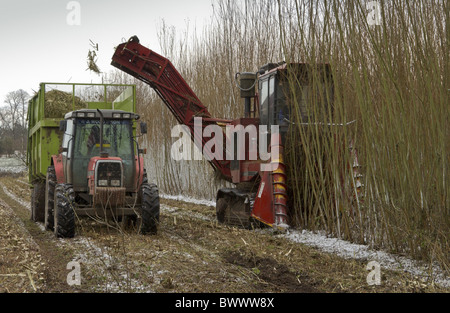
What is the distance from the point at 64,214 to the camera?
25.0ft

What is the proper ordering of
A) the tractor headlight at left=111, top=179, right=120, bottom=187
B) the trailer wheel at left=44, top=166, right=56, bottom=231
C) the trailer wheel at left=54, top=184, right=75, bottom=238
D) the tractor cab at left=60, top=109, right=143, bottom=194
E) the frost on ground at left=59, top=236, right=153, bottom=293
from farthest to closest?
the trailer wheel at left=44, top=166, right=56, bottom=231 < the tractor cab at left=60, top=109, right=143, bottom=194 < the tractor headlight at left=111, top=179, right=120, bottom=187 < the trailer wheel at left=54, top=184, right=75, bottom=238 < the frost on ground at left=59, top=236, right=153, bottom=293

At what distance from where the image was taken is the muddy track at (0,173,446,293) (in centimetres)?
490

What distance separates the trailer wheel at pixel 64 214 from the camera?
761 cm

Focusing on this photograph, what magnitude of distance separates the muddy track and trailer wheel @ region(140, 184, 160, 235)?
0.54ft

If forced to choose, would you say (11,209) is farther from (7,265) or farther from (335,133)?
(335,133)

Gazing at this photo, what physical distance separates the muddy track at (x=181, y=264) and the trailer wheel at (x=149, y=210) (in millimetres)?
165

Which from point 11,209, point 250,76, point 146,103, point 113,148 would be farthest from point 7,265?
point 146,103

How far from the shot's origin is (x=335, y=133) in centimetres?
689

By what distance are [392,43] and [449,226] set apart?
1.87 meters

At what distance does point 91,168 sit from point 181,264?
2.67 meters

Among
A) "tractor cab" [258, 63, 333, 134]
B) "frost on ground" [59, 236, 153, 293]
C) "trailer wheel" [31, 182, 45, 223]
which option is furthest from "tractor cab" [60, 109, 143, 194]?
"tractor cab" [258, 63, 333, 134]

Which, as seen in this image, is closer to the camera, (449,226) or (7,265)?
(449,226)

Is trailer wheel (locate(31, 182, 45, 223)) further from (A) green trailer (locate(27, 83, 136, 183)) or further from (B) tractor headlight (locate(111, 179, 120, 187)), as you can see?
(B) tractor headlight (locate(111, 179, 120, 187))

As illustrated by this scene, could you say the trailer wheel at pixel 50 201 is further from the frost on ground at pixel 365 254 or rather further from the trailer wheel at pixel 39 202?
the frost on ground at pixel 365 254
